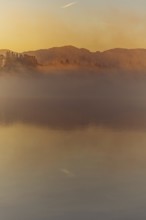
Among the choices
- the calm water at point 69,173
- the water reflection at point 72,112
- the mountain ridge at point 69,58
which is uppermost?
the mountain ridge at point 69,58

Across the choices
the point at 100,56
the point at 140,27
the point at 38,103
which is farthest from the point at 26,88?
the point at 140,27

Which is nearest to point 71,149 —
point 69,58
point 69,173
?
point 69,173

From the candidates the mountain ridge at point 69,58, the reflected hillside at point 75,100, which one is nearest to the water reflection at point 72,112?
the reflected hillside at point 75,100

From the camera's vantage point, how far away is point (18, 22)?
1.03m

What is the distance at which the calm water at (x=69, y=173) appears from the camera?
1024 mm

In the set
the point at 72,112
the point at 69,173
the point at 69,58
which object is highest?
the point at 69,58

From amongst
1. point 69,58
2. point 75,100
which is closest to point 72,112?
point 75,100

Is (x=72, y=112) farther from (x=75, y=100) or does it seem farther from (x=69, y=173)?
(x=69, y=173)

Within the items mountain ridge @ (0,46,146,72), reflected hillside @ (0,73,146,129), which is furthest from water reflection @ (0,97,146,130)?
mountain ridge @ (0,46,146,72)

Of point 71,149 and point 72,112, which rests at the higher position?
point 72,112

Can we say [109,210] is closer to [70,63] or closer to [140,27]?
[70,63]

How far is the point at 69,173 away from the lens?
1.03 metres

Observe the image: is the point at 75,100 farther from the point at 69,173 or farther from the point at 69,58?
the point at 69,173

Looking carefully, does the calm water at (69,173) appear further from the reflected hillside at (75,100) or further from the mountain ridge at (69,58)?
the mountain ridge at (69,58)
